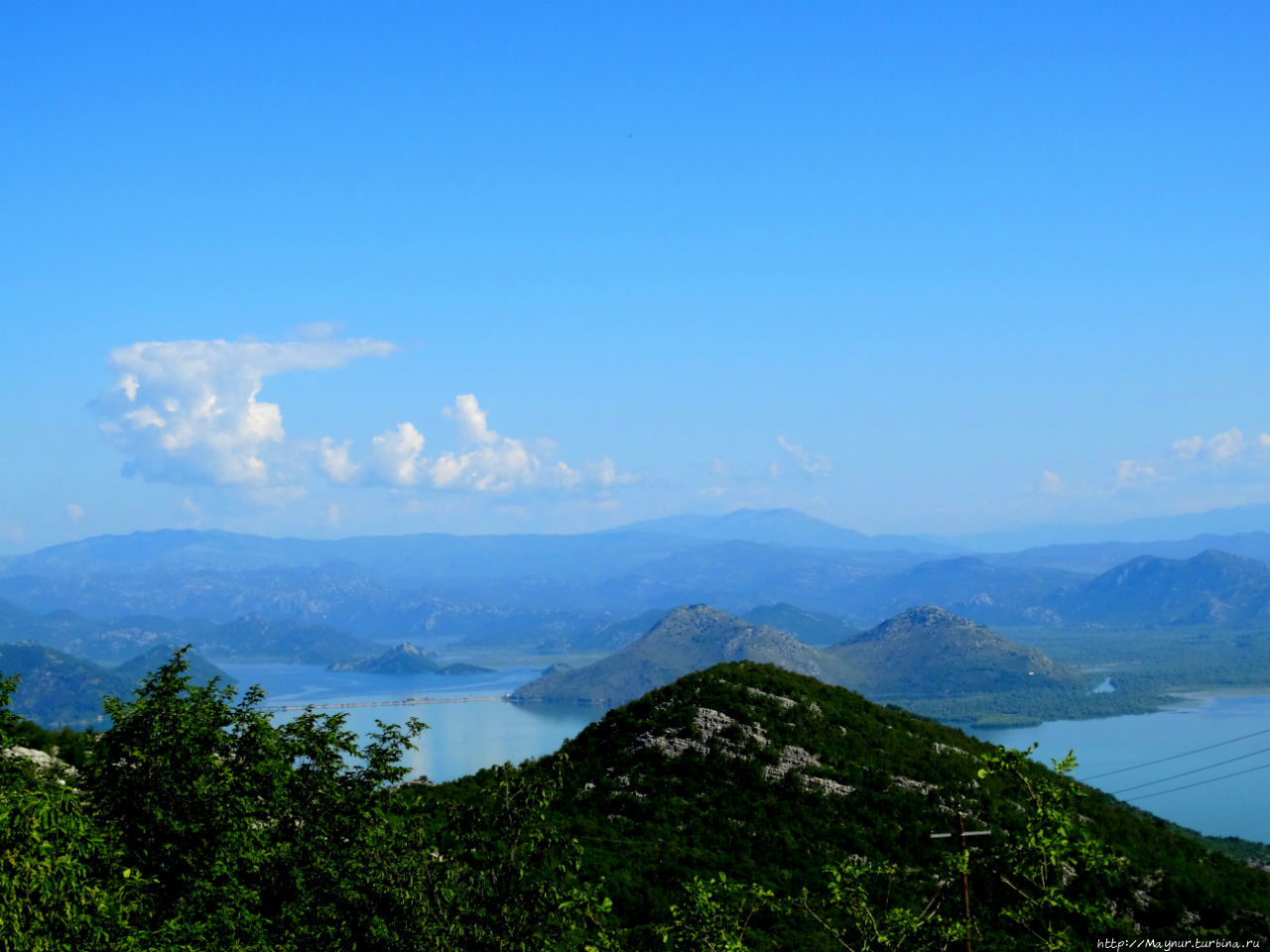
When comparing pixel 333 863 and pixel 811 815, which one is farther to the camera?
pixel 811 815

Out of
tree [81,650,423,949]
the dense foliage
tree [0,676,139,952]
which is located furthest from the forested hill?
tree [0,676,139,952]

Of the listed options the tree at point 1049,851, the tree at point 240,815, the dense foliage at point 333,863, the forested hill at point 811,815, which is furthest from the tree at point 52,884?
the forested hill at point 811,815

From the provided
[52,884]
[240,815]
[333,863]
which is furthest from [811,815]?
[52,884]

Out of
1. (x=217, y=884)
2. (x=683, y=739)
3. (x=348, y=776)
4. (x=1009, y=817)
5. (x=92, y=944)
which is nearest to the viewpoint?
(x=92, y=944)

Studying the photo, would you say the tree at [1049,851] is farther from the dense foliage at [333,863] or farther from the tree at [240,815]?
the tree at [240,815]

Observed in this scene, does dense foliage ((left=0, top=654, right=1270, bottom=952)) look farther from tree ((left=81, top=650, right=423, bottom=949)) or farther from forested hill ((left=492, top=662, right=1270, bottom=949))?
forested hill ((left=492, top=662, right=1270, bottom=949))

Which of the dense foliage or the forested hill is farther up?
the dense foliage

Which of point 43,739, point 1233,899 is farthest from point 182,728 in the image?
point 1233,899

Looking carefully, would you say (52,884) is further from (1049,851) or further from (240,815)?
(1049,851)

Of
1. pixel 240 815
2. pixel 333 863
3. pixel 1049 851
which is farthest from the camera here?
pixel 240 815

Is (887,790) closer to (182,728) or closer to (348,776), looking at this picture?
(348,776)

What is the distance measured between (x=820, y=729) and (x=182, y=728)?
49.0 meters

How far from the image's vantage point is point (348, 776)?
26.6 m

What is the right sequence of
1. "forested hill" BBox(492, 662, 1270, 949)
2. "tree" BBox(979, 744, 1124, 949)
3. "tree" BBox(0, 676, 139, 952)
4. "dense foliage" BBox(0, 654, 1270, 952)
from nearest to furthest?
"tree" BBox(0, 676, 139, 952), "tree" BBox(979, 744, 1124, 949), "dense foliage" BBox(0, 654, 1270, 952), "forested hill" BBox(492, 662, 1270, 949)
